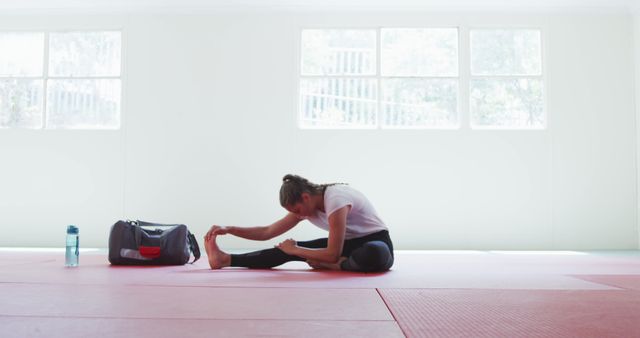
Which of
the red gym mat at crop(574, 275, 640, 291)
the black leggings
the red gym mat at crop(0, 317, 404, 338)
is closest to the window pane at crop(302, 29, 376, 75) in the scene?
the black leggings

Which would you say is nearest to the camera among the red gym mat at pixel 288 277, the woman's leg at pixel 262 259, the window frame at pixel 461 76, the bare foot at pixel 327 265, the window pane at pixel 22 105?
the red gym mat at pixel 288 277

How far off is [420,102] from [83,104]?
175 inches

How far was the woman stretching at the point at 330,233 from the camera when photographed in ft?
11.0

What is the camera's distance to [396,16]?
7.43 m

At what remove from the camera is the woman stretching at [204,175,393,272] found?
335cm

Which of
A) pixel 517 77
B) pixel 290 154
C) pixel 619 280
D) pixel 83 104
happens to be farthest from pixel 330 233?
pixel 83 104

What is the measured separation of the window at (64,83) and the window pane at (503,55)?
4681 mm

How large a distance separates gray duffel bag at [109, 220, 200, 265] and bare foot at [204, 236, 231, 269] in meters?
0.50

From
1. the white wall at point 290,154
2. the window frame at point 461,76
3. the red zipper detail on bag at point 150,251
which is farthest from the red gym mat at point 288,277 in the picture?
the window frame at point 461,76

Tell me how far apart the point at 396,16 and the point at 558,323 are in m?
6.09

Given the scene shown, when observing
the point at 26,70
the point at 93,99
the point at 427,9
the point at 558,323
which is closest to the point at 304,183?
the point at 558,323

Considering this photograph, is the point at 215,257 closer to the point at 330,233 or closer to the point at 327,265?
the point at 327,265

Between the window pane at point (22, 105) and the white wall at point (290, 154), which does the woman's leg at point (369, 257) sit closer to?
the white wall at point (290, 154)

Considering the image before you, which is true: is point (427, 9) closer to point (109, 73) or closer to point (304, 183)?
point (109, 73)
